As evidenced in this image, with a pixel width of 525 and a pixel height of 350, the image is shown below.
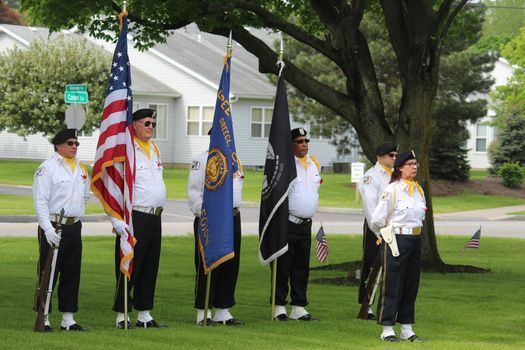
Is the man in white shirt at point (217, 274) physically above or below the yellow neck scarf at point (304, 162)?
below

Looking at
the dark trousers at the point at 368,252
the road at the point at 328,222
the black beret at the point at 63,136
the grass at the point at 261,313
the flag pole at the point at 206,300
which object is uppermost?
the black beret at the point at 63,136

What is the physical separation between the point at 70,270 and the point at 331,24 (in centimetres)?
926

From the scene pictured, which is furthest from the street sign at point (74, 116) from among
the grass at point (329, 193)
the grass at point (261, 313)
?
the grass at point (329, 193)

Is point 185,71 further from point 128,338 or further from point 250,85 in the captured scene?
point 128,338

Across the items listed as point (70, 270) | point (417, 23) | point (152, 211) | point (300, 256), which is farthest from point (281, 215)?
point (417, 23)

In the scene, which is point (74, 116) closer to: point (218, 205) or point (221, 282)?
point (221, 282)

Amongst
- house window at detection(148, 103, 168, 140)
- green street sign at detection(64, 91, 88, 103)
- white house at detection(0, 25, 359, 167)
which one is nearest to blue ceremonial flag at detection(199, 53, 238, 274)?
green street sign at detection(64, 91, 88, 103)

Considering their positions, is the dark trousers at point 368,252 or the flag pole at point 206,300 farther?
the dark trousers at point 368,252

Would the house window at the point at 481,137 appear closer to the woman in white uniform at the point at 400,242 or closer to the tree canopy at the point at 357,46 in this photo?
the tree canopy at the point at 357,46

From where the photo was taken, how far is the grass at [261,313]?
11.4 m

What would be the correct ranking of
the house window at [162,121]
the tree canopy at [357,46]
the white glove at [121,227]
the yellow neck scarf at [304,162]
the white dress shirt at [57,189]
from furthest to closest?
the house window at [162,121], the tree canopy at [357,46], the yellow neck scarf at [304,162], the white glove at [121,227], the white dress shirt at [57,189]

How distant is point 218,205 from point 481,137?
193ft

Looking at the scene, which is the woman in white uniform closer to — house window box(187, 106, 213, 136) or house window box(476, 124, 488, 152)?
house window box(187, 106, 213, 136)

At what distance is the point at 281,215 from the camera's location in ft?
44.2
